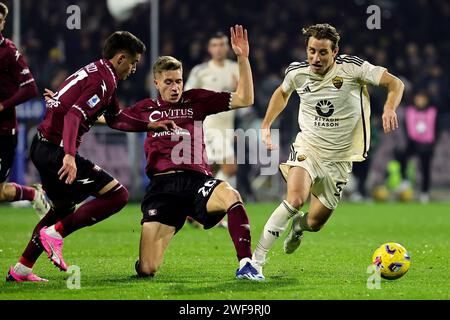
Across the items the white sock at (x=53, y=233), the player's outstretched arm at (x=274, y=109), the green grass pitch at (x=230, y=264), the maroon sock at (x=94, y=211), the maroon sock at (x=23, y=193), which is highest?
the player's outstretched arm at (x=274, y=109)

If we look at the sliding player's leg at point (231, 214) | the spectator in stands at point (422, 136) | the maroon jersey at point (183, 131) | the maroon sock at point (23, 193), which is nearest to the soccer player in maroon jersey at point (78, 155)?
the maroon jersey at point (183, 131)

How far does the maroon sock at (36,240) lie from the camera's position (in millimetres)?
7883

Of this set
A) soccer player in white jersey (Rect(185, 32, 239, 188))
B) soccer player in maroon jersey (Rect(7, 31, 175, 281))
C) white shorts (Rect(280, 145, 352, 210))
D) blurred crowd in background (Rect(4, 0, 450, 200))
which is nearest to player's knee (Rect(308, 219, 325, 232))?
white shorts (Rect(280, 145, 352, 210))

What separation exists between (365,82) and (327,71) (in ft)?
1.14

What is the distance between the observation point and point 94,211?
8.08 meters

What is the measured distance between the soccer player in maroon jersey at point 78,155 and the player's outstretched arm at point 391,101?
172cm

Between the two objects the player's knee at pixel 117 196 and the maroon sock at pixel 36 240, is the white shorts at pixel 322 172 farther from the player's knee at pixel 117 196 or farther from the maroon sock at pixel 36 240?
the maroon sock at pixel 36 240

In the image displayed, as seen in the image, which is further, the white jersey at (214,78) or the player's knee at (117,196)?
the white jersey at (214,78)

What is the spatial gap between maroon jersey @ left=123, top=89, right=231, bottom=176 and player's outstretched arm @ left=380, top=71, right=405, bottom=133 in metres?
1.36

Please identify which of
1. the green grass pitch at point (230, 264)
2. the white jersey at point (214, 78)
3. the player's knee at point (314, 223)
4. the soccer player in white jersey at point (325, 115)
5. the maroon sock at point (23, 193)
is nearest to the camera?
the green grass pitch at point (230, 264)

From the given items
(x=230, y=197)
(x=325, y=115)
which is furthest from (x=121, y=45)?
(x=325, y=115)

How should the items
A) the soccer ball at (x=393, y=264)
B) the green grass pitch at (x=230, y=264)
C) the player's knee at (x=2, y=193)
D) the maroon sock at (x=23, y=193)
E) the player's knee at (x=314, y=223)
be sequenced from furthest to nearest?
the maroon sock at (x=23, y=193) → the player's knee at (x=2, y=193) → the player's knee at (x=314, y=223) → the soccer ball at (x=393, y=264) → the green grass pitch at (x=230, y=264)

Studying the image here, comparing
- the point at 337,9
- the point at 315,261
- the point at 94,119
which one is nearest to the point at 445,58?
the point at 337,9

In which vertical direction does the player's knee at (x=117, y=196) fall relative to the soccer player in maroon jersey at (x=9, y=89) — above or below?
below
